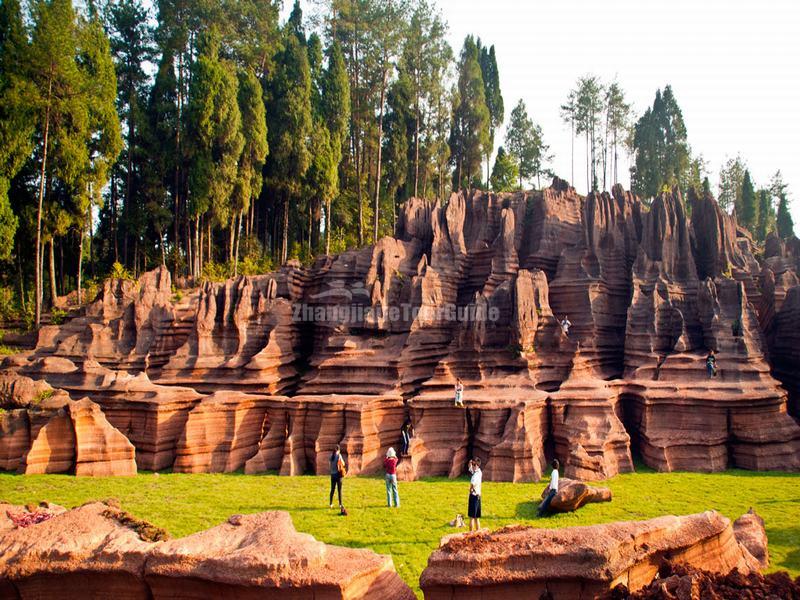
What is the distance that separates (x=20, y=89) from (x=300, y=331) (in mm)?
19066

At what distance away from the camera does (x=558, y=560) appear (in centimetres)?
682

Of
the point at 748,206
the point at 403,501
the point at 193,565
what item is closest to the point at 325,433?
the point at 403,501

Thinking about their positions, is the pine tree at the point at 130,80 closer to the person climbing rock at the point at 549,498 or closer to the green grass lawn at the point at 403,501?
the green grass lawn at the point at 403,501

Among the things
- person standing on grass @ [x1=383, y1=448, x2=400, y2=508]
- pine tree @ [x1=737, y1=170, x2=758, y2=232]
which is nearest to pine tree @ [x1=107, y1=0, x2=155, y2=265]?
person standing on grass @ [x1=383, y1=448, x2=400, y2=508]

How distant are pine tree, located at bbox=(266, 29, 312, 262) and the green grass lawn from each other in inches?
969

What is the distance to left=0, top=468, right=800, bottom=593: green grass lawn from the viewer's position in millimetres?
11719

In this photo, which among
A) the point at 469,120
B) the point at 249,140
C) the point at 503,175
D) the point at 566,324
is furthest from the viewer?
the point at 469,120

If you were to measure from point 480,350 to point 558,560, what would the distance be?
16.4 m

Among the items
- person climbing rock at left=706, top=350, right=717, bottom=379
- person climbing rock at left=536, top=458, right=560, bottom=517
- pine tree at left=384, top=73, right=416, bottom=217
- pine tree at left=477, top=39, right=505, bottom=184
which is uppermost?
pine tree at left=477, top=39, right=505, bottom=184

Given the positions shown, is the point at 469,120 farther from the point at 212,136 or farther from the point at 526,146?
the point at 212,136

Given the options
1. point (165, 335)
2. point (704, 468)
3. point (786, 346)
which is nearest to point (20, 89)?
point (165, 335)

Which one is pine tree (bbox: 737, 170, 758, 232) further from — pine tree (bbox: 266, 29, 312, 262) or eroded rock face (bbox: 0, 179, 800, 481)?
pine tree (bbox: 266, 29, 312, 262)

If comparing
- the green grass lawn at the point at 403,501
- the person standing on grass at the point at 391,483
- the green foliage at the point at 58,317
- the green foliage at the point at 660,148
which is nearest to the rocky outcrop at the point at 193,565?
the green grass lawn at the point at 403,501

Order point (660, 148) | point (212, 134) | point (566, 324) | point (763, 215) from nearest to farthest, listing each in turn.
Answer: point (566, 324) < point (212, 134) < point (660, 148) < point (763, 215)
